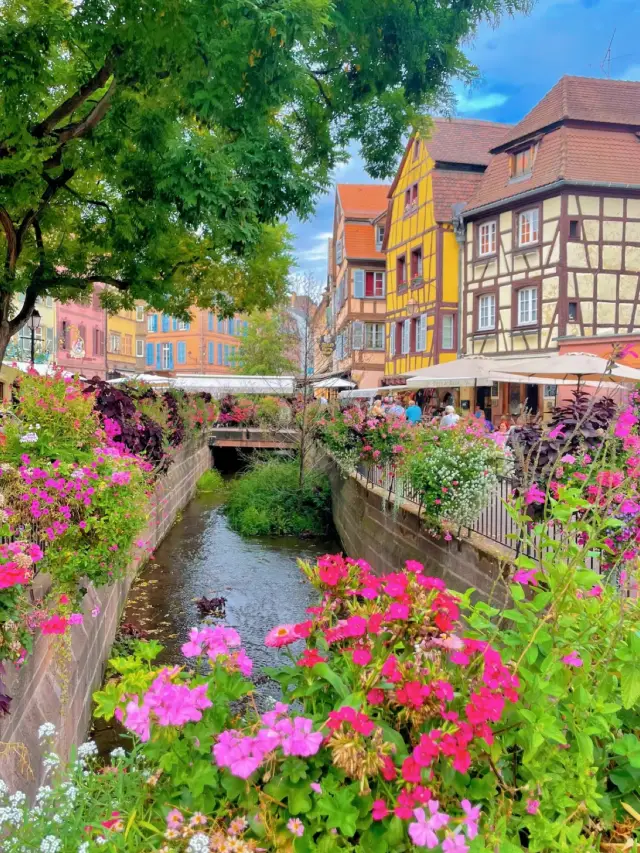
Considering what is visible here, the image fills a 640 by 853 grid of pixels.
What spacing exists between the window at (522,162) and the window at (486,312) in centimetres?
411

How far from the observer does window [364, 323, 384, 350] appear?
3481 centimetres

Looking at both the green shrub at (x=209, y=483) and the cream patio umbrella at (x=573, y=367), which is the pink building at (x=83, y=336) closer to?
the green shrub at (x=209, y=483)

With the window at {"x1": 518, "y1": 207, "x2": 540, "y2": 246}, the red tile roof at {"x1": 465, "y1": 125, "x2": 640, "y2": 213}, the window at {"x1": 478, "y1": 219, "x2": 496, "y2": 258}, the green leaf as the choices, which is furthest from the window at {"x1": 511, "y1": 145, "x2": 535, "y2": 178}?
the green leaf

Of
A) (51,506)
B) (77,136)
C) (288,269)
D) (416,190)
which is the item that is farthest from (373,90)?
(416,190)

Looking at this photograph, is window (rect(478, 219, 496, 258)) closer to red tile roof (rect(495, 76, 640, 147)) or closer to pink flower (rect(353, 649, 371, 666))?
red tile roof (rect(495, 76, 640, 147))

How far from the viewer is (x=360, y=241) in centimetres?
3675

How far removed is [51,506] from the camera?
15.5ft

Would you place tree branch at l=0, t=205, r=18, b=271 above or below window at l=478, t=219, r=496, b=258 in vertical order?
below

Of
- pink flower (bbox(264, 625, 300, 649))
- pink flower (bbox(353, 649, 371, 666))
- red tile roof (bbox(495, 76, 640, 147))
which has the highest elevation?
red tile roof (bbox(495, 76, 640, 147))

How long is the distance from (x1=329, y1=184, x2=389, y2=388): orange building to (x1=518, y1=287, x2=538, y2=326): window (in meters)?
11.5

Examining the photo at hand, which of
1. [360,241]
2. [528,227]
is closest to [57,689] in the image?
[528,227]

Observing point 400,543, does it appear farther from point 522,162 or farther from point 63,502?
point 522,162

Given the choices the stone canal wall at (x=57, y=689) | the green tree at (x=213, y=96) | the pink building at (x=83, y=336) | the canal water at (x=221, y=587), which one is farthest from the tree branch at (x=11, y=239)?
the pink building at (x=83, y=336)

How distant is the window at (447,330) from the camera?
90.3 ft
